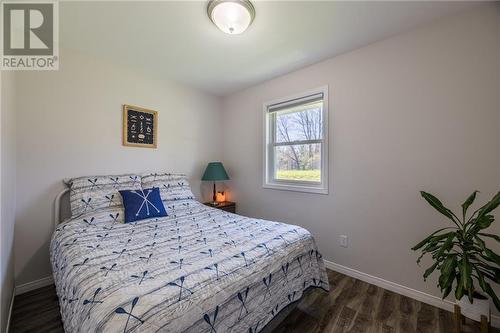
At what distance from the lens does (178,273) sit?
43.1 inches

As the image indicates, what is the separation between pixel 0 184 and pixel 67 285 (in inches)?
26.9

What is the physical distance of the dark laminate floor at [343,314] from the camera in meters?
1.55

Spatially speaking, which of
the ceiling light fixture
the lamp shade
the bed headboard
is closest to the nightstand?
the lamp shade

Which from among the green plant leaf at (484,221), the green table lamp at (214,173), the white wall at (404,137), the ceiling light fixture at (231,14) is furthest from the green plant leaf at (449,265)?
the green table lamp at (214,173)

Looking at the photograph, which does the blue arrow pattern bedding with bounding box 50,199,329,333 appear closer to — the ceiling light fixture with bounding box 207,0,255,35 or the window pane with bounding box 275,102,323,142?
the window pane with bounding box 275,102,323,142

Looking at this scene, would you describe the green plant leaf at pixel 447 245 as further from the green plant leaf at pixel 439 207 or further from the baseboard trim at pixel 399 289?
the baseboard trim at pixel 399 289

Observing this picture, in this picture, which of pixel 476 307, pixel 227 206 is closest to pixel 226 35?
pixel 227 206

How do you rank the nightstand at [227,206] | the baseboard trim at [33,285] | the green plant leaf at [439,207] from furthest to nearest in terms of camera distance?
the nightstand at [227,206] → the baseboard trim at [33,285] → the green plant leaf at [439,207]

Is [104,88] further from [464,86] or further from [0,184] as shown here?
[464,86]

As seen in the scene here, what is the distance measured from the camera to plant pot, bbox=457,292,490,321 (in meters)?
1.38

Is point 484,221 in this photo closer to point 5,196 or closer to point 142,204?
point 142,204

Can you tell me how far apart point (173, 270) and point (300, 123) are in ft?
7.71

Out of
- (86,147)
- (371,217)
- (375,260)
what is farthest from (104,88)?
(375,260)

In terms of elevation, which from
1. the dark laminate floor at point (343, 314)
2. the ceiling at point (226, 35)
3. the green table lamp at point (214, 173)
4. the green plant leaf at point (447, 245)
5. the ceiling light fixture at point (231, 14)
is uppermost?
the ceiling at point (226, 35)
